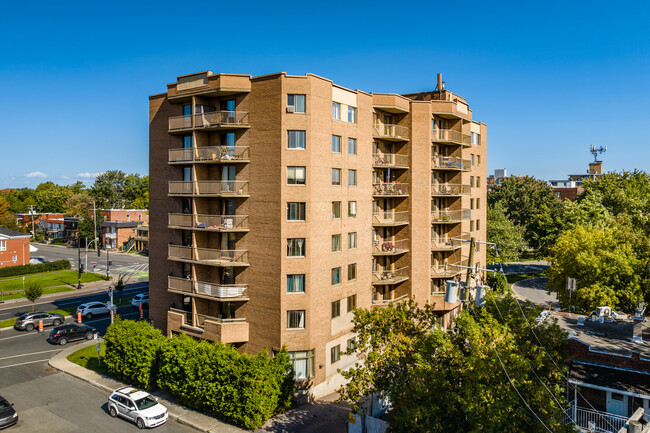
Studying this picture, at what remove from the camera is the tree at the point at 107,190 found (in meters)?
123

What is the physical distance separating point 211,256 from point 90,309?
24.6 metres

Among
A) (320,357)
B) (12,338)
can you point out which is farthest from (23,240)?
(320,357)

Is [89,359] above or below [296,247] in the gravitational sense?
below

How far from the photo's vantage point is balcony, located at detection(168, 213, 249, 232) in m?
30.0

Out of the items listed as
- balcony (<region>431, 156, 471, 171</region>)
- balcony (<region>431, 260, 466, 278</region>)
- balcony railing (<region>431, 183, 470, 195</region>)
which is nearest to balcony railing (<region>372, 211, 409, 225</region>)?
balcony railing (<region>431, 183, 470, 195</region>)

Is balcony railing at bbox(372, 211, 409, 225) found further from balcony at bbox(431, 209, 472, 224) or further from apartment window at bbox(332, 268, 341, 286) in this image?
apartment window at bbox(332, 268, 341, 286)

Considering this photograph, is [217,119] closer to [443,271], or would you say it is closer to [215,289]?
[215,289]

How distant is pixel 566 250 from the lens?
137ft

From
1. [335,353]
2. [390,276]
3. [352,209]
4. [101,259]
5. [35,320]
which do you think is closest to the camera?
[335,353]

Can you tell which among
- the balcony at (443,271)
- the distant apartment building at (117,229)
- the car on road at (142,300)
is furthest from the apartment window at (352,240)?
the distant apartment building at (117,229)

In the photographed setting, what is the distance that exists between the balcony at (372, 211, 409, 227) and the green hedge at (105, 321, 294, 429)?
14.3 m

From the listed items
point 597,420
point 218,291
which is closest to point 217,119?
point 218,291

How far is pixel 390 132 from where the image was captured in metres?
37.2

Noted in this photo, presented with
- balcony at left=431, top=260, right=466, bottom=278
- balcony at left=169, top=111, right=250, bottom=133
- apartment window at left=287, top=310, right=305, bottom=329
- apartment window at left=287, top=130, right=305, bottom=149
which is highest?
balcony at left=169, top=111, right=250, bottom=133
